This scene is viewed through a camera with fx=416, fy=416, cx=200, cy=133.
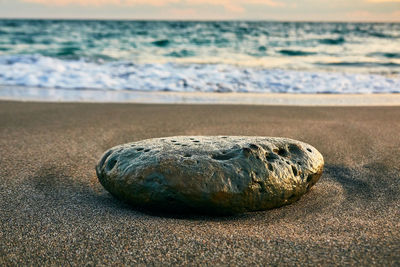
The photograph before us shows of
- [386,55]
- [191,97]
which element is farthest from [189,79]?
[386,55]

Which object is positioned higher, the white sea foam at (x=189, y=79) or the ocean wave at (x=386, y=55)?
the white sea foam at (x=189, y=79)

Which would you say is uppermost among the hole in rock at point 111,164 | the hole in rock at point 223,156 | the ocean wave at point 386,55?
the hole in rock at point 223,156

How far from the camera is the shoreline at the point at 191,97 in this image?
16.6ft

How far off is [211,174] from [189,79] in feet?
17.4

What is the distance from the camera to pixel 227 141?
2137 millimetres

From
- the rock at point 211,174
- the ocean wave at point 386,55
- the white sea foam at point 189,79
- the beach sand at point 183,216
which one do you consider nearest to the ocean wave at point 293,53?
the ocean wave at point 386,55

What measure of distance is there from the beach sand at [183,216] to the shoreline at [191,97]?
1.39 metres

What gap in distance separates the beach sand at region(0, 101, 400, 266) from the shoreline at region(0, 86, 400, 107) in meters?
1.39

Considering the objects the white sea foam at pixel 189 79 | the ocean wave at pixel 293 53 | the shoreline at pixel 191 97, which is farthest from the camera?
the ocean wave at pixel 293 53

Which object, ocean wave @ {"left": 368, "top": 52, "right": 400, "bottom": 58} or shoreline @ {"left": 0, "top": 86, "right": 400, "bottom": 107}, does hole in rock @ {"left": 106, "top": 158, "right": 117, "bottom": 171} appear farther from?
ocean wave @ {"left": 368, "top": 52, "right": 400, "bottom": 58}

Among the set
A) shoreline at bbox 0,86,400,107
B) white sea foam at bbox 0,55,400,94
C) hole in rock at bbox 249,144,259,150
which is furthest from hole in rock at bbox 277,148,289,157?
white sea foam at bbox 0,55,400,94

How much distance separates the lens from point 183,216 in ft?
6.09

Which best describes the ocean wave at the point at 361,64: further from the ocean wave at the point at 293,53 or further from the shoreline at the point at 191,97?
the shoreline at the point at 191,97

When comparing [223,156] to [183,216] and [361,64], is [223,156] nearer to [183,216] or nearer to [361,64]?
[183,216]
